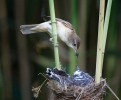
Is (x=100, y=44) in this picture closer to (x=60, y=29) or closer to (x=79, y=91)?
(x=79, y=91)

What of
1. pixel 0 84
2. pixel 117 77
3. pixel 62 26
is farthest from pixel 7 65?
pixel 62 26

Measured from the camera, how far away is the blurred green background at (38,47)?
2.14m

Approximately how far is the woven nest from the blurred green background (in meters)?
0.94

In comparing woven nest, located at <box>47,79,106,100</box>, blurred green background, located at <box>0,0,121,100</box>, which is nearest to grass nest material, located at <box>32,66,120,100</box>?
woven nest, located at <box>47,79,106,100</box>

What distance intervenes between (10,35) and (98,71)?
1.37m

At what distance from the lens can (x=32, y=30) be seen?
5.51 feet

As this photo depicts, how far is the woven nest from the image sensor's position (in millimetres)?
1156

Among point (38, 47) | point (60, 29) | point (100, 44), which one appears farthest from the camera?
point (38, 47)

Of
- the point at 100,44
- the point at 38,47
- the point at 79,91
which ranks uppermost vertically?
the point at 100,44

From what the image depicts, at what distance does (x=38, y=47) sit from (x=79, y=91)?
41.3 inches

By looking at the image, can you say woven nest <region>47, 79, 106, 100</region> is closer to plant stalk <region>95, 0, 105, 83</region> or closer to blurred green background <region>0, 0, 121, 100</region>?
plant stalk <region>95, 0, 105, 83</region>

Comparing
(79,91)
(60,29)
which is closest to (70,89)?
(79,91)

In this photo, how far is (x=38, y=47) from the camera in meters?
2.20

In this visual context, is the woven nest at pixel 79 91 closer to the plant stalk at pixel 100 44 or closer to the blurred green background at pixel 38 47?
the plant stalk at pixel 100 44
